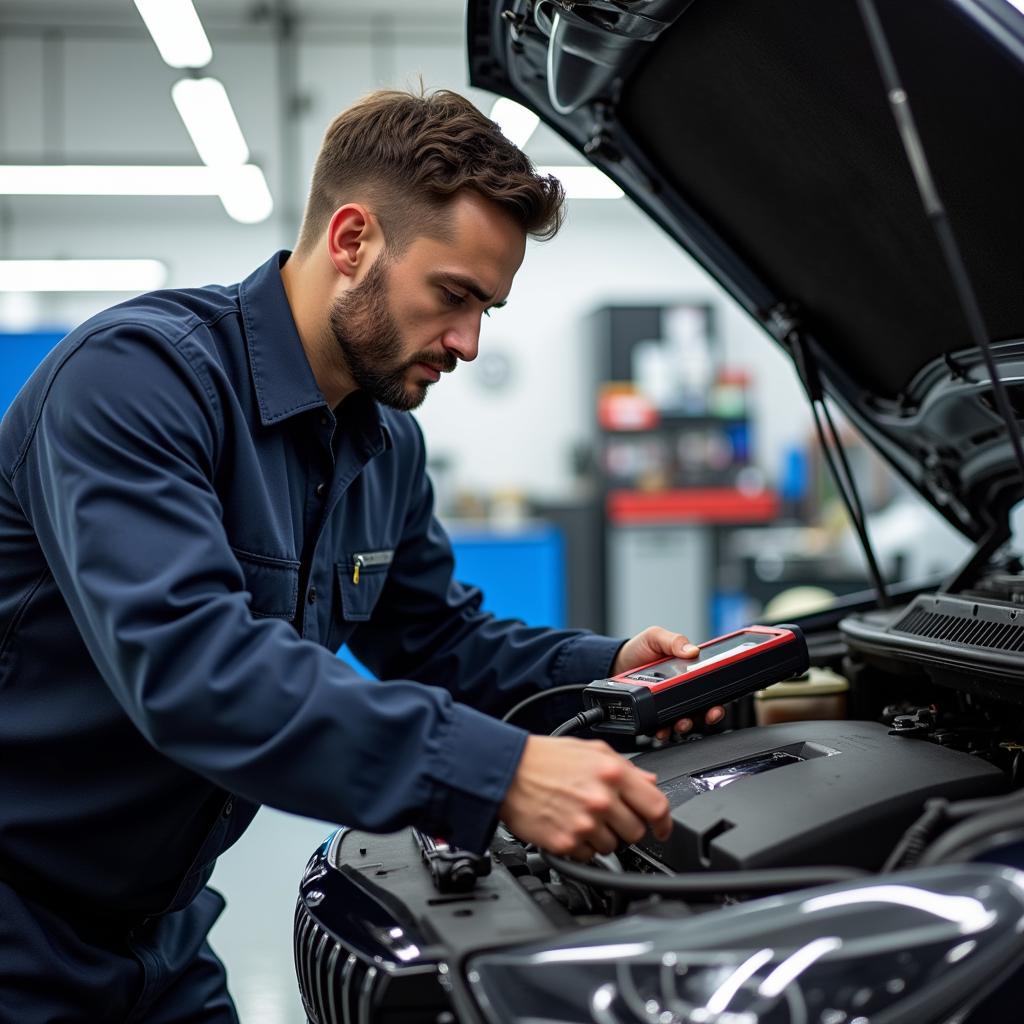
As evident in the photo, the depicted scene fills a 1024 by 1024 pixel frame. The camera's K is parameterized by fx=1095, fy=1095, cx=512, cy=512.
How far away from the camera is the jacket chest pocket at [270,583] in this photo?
105cm

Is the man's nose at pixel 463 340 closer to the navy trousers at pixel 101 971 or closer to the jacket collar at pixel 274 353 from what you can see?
the jacket collar at pixel 274 353

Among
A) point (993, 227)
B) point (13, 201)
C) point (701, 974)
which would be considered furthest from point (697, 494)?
point (701, 974)

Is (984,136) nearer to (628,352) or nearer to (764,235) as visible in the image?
(764,235)

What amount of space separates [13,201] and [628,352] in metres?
4.68

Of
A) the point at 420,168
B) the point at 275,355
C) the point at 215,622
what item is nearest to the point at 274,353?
the point at 275,355

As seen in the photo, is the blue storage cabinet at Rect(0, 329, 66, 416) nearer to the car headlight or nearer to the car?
the car

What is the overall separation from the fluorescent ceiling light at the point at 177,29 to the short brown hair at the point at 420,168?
101 inches

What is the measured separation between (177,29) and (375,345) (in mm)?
2904

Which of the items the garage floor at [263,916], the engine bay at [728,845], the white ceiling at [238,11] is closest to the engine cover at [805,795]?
the engine bay at [728,845]

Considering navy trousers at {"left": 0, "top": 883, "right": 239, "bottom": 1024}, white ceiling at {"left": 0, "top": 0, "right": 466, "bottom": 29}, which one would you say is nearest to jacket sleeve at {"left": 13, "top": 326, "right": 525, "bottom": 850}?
navy trousers at {"left": 0, "top": 883, "right": 239, "bottom": 1024}

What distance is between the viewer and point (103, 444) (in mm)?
876

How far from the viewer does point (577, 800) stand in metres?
0.77

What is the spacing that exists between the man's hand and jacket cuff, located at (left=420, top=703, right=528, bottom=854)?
41 centimetres

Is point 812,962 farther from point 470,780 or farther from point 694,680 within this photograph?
point 694,680
